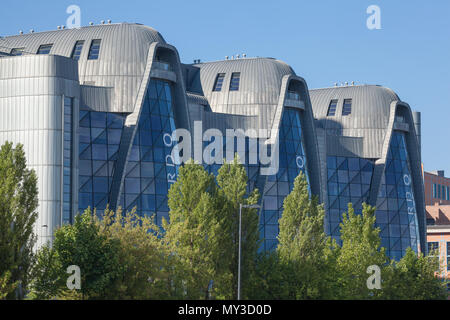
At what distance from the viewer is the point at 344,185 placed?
388 feet

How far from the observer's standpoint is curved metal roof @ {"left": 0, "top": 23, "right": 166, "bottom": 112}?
306 feet

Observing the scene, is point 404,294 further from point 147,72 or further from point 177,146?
point 147,72

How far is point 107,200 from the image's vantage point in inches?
3543

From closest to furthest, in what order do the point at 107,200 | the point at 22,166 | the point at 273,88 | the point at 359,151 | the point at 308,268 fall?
the point at 22,166
the point at 308,268
the point at 107,200
the point at 273,88
the point at 359,151

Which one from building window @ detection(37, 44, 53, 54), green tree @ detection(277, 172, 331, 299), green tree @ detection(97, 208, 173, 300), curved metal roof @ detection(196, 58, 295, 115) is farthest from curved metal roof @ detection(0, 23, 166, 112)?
green tree @ detection(97, 208, 173, 300)

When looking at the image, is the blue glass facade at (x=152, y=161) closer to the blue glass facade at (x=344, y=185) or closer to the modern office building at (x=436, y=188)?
the blue glass facade at (x=344, y=185)

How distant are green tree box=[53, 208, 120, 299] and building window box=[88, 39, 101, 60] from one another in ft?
129

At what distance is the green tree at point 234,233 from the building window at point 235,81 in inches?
1625

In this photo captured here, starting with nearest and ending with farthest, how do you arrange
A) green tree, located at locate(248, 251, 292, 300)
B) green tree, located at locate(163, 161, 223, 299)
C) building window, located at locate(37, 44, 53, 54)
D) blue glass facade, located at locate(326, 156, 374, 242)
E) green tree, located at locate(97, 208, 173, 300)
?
green tree, located at locate(97, 208, 173, 300), green tree, located at locate(163, 161, 223, 299), green tree, located at locate(248, 251, 292, 300), building window, located at locate(37, 44, 53, 54), blue glass facade, located at locate(326, 156, 374, 242)

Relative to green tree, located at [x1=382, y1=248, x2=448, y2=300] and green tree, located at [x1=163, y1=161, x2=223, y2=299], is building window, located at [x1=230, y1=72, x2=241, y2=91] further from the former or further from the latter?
green tree, located at [x1=163, y1=161, x2=223, y2=299]
